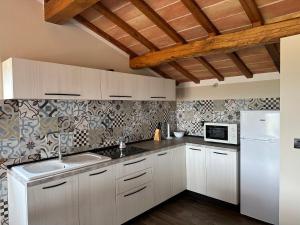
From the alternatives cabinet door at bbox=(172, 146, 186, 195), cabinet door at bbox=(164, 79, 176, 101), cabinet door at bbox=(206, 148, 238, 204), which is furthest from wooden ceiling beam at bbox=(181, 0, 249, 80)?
cabinet door at bbox=(172, 146, 186, 195)

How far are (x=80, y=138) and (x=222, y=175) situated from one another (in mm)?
2058

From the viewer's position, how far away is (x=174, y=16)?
7.60 ft

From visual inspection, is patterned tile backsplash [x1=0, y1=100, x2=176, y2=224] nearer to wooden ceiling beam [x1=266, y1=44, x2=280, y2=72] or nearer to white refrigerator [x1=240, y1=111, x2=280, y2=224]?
white refrigerator [x1=240, y1=111, x2=280, y2=224]

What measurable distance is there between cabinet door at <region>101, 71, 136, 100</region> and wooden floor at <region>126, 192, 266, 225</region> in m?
1.63

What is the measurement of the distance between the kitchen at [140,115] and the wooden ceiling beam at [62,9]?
0.07 ft

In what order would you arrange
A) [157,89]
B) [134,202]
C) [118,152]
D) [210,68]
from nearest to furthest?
[134,202], [118,152], [210,68], [157,89]

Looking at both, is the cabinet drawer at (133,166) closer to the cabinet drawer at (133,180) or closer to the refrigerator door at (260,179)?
the cabinet drawer at (133,180)

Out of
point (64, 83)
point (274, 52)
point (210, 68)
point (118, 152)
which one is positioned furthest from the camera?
point (210, 68)

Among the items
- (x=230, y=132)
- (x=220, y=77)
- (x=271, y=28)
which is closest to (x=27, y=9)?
(x=271, y=28)

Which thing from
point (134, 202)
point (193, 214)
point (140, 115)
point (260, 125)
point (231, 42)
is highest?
point (231, 42)

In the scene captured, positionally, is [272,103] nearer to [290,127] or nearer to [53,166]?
[290,127]

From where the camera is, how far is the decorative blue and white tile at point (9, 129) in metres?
2.09

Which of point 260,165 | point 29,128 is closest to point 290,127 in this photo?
point 260,165

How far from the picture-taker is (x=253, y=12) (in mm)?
1957
